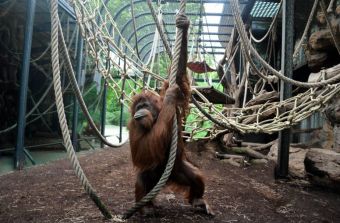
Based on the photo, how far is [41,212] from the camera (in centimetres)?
219

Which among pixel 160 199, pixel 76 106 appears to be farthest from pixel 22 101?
pixel 160 199

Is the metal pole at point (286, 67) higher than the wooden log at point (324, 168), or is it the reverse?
the metal pole at point (286, 67)

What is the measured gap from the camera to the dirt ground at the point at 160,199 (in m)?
2.19

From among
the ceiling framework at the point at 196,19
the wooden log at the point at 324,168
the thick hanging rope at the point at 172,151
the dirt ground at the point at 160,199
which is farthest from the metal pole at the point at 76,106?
the thick hanging rope at the point at 172,151

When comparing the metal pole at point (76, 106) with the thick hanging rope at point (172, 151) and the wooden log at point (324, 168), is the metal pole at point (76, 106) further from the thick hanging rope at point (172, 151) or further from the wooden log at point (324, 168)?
→ the thick hanging rope at point (172, 151)

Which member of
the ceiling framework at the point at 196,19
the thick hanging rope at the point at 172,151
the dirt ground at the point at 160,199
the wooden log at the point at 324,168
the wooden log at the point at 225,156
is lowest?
the dirt ground at the point at 160,199

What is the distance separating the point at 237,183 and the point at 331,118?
1634mm

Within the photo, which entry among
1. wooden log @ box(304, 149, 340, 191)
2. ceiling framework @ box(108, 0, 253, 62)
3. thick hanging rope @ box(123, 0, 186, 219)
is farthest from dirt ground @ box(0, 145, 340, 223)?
ceiling framework @ box(108, 0, 253, 62)

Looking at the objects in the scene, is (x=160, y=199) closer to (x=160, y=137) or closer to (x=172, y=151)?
(x=160, y=137)

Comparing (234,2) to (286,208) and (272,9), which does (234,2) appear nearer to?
(286,208)

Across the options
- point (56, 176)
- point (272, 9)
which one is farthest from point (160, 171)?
point (272, 9)

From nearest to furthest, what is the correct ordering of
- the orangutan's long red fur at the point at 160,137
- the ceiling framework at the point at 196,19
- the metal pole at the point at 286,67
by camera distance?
the orangutan's long red fur at the point at 160,137 → the metal pole at the point at 286,67 → the ceiling framework at the point at 196,19

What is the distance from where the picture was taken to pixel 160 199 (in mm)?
2643

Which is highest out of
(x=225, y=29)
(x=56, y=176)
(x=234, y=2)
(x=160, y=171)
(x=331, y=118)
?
(x=225, y=29)
